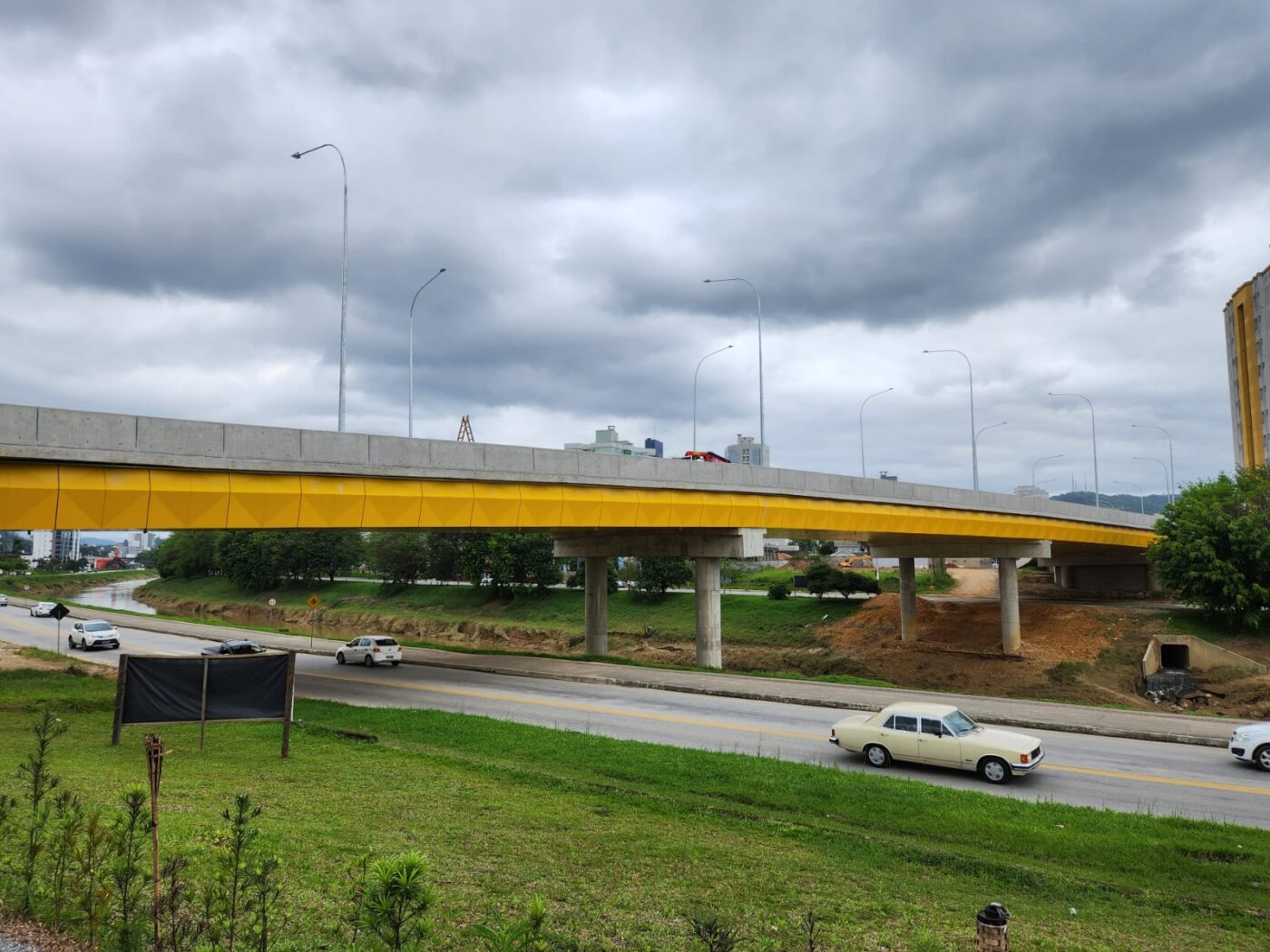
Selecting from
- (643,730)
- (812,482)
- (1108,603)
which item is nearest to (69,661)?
(643,730)

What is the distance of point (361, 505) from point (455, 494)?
3113 mm

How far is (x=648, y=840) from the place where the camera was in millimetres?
10430

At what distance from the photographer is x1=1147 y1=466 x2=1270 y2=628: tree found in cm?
4372

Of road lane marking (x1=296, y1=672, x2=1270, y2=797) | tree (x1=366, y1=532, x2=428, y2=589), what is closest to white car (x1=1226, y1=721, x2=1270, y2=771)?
road lane marking (x1=296, y1=672, x2=1270, y2=797)

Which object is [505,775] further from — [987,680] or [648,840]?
[987,680]

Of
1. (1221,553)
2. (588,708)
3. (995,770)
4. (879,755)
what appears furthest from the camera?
(1221,553)

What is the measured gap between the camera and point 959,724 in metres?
16.5

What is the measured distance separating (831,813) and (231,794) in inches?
347

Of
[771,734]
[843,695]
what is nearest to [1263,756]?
[771,734]

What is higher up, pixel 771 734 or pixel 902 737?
pixel 902 737

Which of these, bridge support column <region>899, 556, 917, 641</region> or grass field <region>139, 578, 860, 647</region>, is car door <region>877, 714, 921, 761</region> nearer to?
bridge support column <region>899, 556, 917, 641</region>

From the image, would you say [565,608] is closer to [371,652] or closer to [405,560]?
[405,560]

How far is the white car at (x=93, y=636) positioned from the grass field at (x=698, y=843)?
29.8m

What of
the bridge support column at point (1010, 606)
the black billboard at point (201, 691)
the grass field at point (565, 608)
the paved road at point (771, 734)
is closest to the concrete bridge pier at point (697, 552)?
the paved road at point (771, 734)
